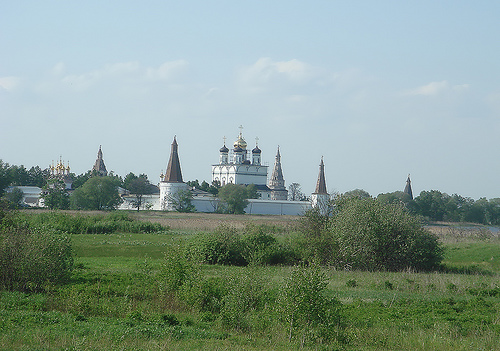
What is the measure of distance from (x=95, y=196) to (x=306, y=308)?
205 ft

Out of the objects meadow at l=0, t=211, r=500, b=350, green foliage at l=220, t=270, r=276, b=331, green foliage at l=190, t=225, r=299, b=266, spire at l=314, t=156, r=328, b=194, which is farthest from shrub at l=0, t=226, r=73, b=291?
spire at l=314, t=156, r=328, b=194

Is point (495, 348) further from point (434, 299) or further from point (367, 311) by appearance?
point (434, 299)

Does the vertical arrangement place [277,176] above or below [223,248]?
above

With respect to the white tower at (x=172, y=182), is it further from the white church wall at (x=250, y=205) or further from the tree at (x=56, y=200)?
the tree at (x=56, y=200)

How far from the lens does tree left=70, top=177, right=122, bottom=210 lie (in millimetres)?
70688

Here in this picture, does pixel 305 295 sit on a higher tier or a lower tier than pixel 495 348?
higher

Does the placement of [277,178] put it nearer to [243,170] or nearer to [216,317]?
[243,170]

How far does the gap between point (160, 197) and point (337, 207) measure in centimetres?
6048

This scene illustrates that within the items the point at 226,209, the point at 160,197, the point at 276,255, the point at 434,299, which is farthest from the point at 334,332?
the point at 160,197

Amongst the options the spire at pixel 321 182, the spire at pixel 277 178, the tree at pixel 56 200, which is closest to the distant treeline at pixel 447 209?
the spire at pixel 321 182

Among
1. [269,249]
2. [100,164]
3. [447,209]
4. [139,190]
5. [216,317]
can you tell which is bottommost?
[216,317]

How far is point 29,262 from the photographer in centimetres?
1530

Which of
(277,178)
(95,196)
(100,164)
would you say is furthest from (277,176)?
(95,196)

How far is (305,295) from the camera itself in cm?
1118
